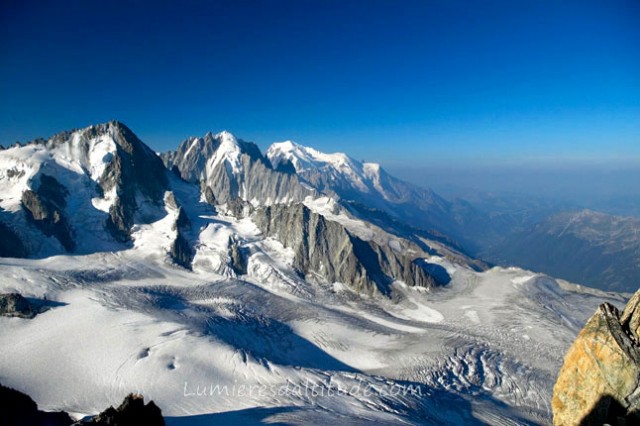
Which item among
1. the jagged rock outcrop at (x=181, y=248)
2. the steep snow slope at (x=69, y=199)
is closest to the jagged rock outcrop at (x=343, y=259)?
the jagged rock outcrop at (x=181, y=248)

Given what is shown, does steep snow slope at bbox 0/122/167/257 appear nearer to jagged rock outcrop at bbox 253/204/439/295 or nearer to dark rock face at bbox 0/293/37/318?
dark rock face at bbox 0/293/37/318

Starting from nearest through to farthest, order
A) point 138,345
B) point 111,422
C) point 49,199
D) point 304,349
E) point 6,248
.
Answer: point 111,422 < point 138,345 < point 304,349 < point 6,248 < point 49,199

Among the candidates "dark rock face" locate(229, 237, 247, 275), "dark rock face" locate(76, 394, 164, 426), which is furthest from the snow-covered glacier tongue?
"dark rock face" locate(76, 394, 164, 426)

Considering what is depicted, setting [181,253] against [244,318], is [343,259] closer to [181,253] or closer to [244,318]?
[244,318]

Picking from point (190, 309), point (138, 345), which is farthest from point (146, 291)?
point (138, 345)

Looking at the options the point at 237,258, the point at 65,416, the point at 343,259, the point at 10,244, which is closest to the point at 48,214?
the point at 10,244

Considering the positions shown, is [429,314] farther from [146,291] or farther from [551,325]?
[146,291]
